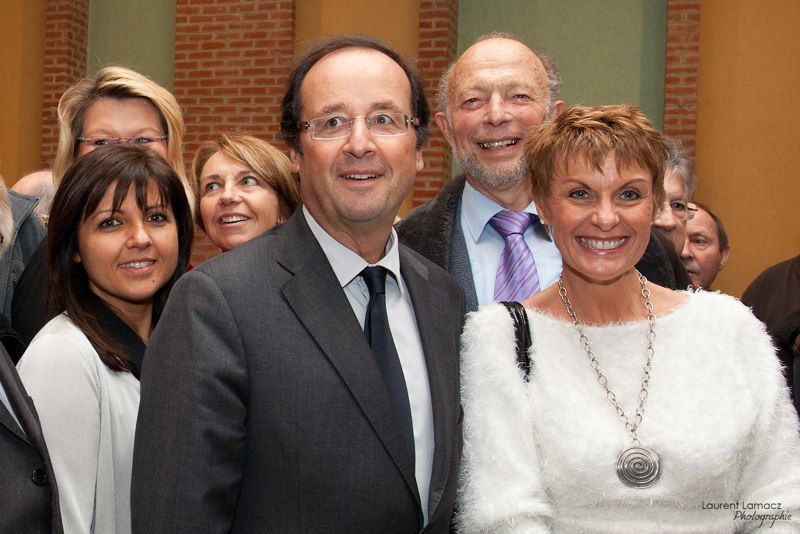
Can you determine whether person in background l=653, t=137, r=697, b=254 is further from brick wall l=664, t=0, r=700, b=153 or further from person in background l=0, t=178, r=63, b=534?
person in background l=0, t=178, r=63, b=534

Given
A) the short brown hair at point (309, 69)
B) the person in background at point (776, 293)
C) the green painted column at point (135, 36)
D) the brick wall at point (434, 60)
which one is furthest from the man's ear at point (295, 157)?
the green painted column at point (135, 36)

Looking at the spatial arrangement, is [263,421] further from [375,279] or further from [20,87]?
[20,87]

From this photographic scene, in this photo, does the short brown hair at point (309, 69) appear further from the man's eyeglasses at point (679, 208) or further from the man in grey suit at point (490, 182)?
the man's eyeglasses at point (679, 208)

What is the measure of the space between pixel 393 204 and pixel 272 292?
1.31 ft

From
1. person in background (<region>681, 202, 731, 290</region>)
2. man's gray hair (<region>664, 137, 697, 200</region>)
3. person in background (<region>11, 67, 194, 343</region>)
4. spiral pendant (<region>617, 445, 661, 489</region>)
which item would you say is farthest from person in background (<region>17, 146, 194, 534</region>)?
person in background (<region>681, 202, 731, 290</region>)

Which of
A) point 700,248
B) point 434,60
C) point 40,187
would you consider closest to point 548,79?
point 700,248

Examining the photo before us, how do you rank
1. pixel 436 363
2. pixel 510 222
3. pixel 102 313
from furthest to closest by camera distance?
pixel 510 222, pixel 102 313, pixel 436 363

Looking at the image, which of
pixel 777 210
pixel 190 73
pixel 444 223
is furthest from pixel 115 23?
pixel 444 223

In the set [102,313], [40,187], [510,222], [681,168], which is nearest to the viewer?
[102,313]

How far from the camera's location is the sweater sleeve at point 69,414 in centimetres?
221

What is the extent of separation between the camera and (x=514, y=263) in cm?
294

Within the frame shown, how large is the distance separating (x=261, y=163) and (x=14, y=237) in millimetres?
915

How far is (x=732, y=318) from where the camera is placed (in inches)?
92.4

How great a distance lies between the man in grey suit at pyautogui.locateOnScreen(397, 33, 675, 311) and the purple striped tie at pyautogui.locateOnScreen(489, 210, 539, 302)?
1 centimetres
